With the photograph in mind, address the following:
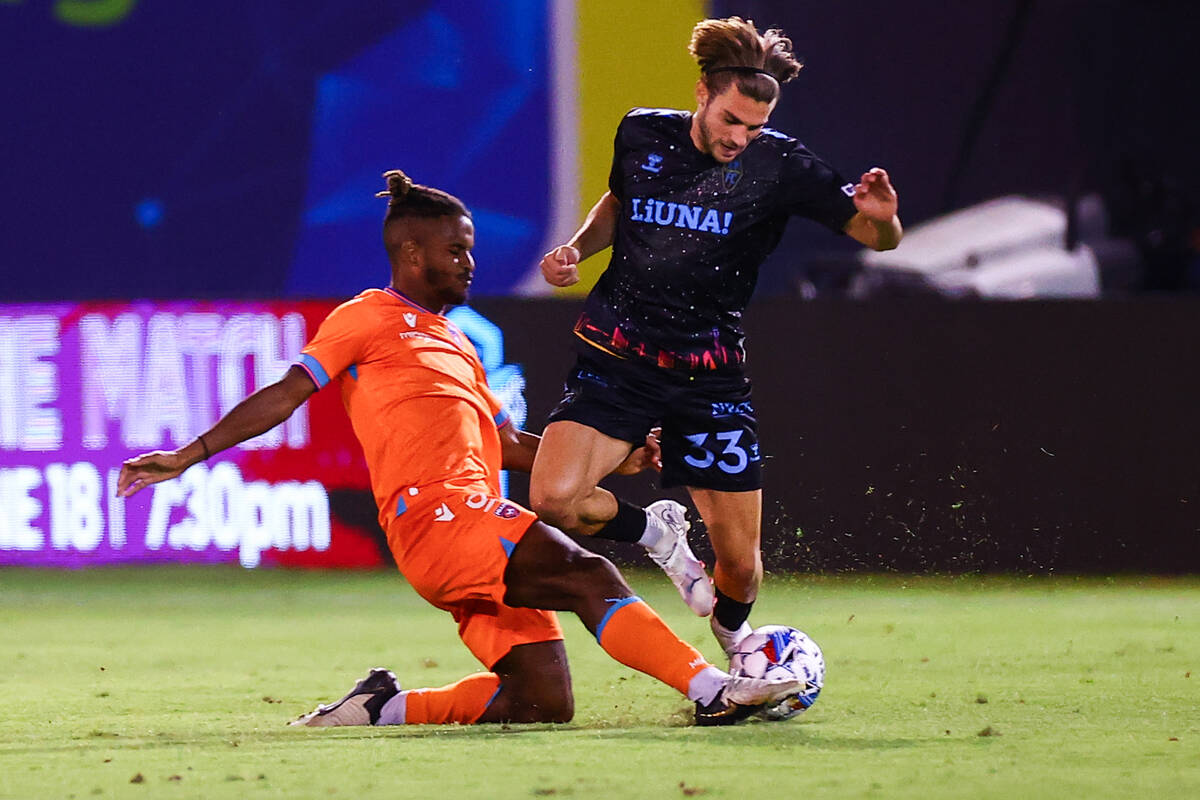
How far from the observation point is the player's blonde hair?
5.85 meters

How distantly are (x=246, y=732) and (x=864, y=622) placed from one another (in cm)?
373

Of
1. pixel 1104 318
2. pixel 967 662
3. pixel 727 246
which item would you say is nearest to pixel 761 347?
pixel 1104 318

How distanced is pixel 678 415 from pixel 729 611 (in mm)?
632

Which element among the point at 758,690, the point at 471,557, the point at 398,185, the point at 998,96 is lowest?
the point at 758,690

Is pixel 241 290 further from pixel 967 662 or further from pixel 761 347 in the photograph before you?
pixel 967 662

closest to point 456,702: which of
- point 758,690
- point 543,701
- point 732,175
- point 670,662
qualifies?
point 543,701

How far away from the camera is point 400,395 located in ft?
18.6

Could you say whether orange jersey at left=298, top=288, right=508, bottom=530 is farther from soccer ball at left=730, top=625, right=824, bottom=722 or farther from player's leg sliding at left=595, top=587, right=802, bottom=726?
soccer ball at left=730, top=625, right=824, bottom=722

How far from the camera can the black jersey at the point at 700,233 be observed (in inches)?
237

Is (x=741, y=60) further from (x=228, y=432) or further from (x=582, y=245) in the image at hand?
(x=228, y=432)

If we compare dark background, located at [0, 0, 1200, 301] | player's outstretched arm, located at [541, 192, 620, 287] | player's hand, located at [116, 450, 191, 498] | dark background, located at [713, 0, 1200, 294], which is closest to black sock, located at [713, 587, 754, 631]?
player's outstretched arm, located at [541, 192, 620, 287]

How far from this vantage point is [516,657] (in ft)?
18.3

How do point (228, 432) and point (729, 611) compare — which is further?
point (729, 611)

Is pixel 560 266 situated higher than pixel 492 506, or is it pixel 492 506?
pixel 560 266
